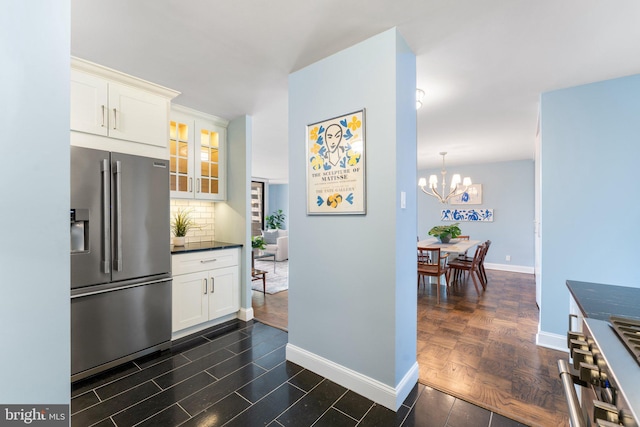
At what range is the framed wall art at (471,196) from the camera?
6368mm

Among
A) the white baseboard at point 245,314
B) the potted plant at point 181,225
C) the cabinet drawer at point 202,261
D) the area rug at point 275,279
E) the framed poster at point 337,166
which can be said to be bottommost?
the area rug at point 275,279

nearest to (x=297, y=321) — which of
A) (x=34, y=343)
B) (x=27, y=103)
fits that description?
(x=34, y=343)

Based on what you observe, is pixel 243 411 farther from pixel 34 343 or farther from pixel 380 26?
pixel 380 26

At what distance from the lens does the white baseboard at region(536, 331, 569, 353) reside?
2.48 metres

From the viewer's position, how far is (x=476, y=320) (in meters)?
3.20

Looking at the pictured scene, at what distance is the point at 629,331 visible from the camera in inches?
34.0

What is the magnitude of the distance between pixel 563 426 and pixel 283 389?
1707 mm

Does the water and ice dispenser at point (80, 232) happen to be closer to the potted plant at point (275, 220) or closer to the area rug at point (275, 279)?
the area rug at point (275, 279)

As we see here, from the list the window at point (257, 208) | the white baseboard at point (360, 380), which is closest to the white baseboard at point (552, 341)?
the white baseboard at point (360, 380)

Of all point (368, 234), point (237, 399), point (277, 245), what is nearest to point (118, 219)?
point (237, 399)

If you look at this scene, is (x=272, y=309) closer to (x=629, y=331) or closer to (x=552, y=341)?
(x=552, y=341)

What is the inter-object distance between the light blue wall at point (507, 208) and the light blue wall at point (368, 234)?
17.4 feet

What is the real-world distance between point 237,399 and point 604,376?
1.90 m

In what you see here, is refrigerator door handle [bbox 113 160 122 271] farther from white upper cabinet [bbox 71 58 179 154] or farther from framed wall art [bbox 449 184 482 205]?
framed wall art [bbox 449 184 482 205]
